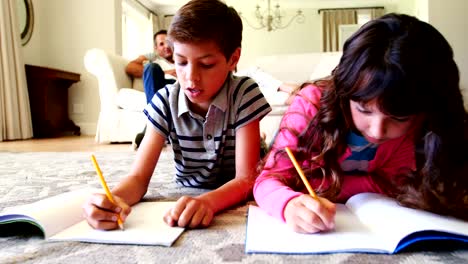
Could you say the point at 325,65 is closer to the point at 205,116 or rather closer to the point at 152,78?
the point at 152,78

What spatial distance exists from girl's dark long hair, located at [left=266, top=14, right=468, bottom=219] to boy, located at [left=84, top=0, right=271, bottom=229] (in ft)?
0.55

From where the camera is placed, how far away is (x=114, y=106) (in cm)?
318

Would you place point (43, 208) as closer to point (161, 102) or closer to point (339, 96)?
point (161, 102)

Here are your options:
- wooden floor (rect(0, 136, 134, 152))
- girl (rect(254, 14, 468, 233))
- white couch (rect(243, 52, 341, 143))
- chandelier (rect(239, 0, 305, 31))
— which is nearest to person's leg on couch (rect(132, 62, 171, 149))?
wooden floor (rect(0, 136, 134, 152))

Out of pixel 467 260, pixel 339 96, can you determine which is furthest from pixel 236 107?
pixel 467 260

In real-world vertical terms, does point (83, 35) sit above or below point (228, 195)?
above

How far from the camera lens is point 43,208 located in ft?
2.26

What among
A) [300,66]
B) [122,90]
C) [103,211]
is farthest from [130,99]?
[103,211]

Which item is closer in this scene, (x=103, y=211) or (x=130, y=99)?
(x=103, y=211)

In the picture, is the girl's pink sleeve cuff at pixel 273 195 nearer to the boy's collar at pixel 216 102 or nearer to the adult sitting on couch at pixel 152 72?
the boy's collar at pixel 216 102

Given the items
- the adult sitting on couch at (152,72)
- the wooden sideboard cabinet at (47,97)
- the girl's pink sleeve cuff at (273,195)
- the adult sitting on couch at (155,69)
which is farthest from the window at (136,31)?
the girl's pink sleeve cuff at (273,195)

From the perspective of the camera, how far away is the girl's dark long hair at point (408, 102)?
1.84 feet

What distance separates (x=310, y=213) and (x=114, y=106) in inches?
111

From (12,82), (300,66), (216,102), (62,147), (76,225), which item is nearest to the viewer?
(76,225)
